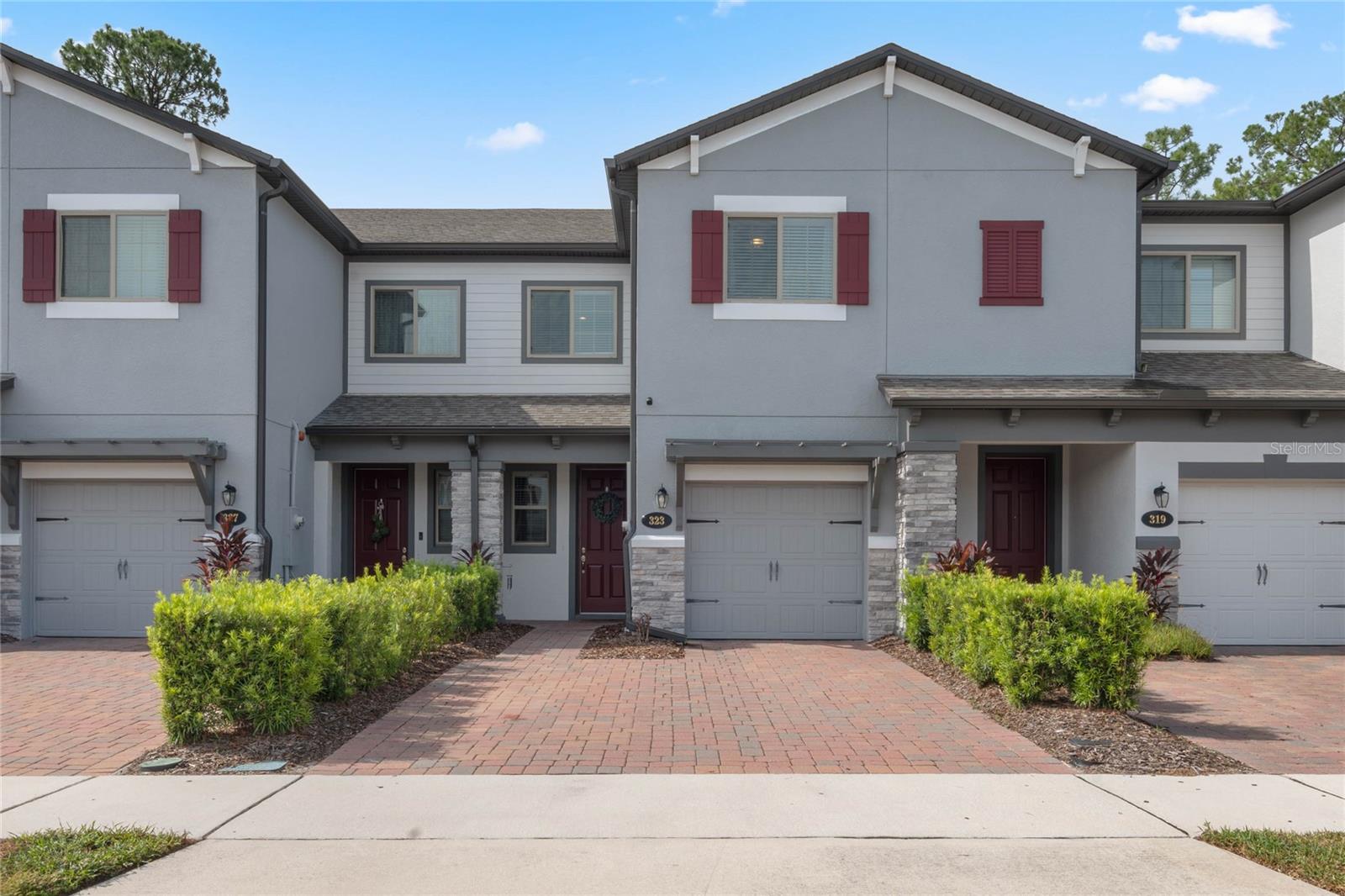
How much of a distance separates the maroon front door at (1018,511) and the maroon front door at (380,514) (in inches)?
359

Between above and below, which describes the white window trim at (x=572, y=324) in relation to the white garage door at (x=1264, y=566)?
above

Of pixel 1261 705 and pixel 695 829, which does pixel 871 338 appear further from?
pixel 695 829

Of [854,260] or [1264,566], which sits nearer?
[1264,566]

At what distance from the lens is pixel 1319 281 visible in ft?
46.4

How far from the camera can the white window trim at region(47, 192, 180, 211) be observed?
1318cm

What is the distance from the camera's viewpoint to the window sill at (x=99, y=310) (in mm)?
13219

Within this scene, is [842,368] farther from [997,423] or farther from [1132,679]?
[1132,679]

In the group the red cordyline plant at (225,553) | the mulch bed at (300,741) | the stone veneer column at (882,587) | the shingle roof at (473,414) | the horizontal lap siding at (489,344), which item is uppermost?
the horizontal lap siding at (489,344)

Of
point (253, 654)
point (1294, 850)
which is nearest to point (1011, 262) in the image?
point (1294, 850)

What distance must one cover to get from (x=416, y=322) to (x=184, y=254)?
3946 millimetres

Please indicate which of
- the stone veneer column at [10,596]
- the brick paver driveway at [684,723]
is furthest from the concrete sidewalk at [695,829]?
the stone veneer column at [10,596]

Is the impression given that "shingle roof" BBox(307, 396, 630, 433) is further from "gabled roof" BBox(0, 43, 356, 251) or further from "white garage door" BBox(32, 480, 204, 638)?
"gabled roof" BBox(0, 43, 356, 251)

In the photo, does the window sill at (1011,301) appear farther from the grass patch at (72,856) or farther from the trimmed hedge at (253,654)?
the grass patch at (72,856)

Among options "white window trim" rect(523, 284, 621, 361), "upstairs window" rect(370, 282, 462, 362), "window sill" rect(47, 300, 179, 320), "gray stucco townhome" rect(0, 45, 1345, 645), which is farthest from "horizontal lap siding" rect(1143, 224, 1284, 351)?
"window sill" rect(47, 300, 179, 320)
